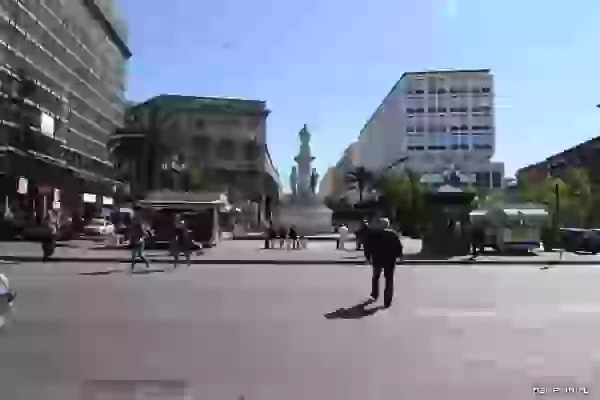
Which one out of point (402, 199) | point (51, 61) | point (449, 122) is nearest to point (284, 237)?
point (51, 61)

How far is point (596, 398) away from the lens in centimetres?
680

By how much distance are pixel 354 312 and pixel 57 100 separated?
52397mm

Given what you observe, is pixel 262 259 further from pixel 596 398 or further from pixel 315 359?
pixel 596 398

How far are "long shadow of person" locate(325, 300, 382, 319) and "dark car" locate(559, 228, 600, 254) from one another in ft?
102

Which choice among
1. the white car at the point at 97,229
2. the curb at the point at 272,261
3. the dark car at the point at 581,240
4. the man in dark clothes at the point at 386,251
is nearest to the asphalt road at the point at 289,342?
the man in dark clothes at the point at 386,251

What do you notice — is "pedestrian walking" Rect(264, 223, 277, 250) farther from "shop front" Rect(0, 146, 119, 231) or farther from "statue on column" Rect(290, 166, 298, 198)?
"statue on column" Rect(290, 166, 298, 198)

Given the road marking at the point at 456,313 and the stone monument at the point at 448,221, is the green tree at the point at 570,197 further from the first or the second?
the road marking at the point at 456,313

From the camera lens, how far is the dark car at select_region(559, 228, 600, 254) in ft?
132

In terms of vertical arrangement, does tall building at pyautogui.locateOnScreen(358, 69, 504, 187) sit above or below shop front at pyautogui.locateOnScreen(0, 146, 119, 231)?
above

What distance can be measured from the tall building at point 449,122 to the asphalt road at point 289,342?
116m

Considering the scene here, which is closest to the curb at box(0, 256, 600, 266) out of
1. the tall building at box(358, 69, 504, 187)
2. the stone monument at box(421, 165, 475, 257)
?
the stone monument at box(421, 165, 475, 257)

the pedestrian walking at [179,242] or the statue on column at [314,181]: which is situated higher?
the statue on column at [314,181]

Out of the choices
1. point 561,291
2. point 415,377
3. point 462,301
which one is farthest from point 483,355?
point 561,291

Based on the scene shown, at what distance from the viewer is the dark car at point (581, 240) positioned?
40312mm
